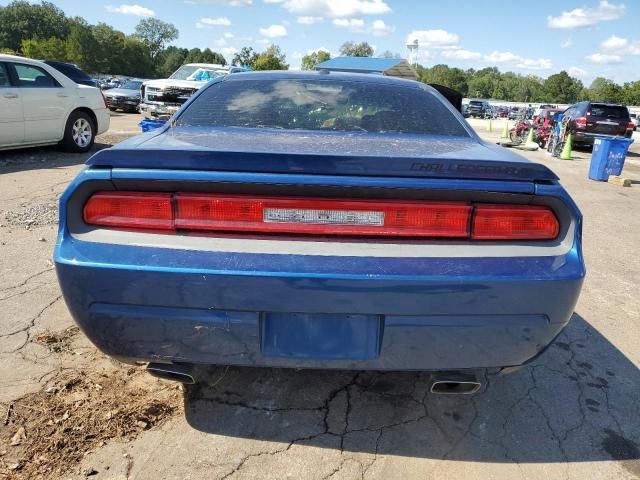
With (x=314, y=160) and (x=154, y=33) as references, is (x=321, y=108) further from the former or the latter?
(x=154, y=33)

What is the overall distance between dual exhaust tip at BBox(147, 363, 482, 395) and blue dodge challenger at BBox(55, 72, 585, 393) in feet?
0.31

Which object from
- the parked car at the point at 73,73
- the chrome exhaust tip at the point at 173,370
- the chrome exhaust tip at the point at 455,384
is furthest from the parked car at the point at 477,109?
the chrome exhaust tip at the point at 173,370

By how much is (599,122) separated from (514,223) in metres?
17.3

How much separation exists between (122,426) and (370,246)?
A: 1.44m

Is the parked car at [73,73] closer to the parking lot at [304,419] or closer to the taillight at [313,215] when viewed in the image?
the parking lot at [304,419]

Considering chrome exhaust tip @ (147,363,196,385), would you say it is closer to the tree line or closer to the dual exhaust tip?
the dual exhaust tip

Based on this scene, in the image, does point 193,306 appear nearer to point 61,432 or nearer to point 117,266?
point 117,266

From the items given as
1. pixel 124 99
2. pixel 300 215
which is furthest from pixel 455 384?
pixel 124 99

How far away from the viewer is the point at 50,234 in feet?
15.6

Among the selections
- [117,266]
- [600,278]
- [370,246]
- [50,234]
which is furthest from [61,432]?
[600,278]

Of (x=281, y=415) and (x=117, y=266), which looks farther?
(x=281, y=415)

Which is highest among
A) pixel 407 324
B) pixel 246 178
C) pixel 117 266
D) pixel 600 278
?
pixel 246 178

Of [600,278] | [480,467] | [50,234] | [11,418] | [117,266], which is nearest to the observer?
[117,266]

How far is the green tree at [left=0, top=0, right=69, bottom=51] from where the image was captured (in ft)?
300
